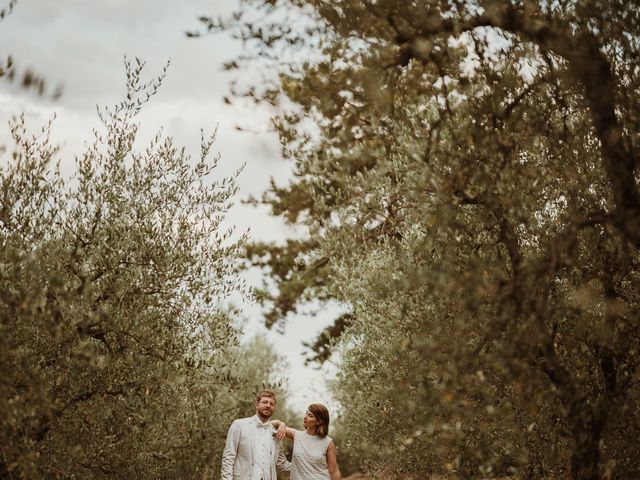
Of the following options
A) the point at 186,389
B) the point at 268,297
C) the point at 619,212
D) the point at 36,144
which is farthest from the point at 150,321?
the point at 268,297

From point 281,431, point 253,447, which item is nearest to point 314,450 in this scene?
point 281,431

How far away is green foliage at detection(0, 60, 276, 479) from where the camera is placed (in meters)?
7.49

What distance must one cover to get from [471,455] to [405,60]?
4.42 m

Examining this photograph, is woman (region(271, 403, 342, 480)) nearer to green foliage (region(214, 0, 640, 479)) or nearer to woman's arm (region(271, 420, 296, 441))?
woman's arm (region(271, 420, 296, 441))

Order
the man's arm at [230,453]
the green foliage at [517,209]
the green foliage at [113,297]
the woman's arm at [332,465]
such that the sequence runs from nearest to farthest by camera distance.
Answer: the green foliage at [517,209]
the green foliage at [113,297]
the man's arm at [230,453]
the woman's arm at [332,465]

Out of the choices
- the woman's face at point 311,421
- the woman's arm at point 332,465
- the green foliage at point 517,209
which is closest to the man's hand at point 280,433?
the woman's face at point 311,421

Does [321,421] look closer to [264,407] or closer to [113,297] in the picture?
[264,407]

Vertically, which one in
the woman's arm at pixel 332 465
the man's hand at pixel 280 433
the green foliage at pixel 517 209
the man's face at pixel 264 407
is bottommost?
the woman's arm at pixel 332 465

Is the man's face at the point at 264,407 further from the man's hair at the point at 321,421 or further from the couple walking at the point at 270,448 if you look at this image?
the man's hair at the point at 321,421

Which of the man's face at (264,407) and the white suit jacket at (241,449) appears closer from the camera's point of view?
the white suit jacket at (241,449)

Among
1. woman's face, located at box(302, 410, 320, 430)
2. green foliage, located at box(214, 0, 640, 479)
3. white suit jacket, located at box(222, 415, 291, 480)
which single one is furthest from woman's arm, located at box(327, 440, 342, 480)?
green foliage, located at box(214, 0, 640, 479)

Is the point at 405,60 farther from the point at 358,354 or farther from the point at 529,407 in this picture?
the point at 358,354

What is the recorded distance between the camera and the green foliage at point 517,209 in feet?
20.8

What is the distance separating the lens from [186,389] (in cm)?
973
